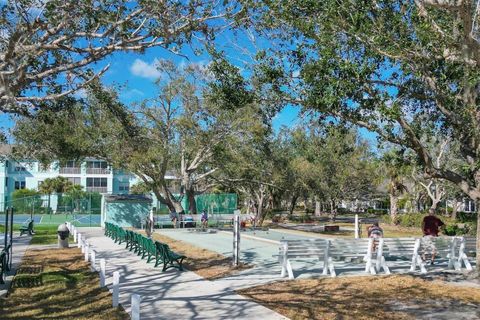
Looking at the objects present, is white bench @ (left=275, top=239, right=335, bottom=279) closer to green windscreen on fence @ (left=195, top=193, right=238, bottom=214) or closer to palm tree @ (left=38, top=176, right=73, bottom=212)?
green windscreen on fence @ (left=195, top=193, right=238, bottom=214)

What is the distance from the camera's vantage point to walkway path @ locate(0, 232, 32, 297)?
1194 centimetres

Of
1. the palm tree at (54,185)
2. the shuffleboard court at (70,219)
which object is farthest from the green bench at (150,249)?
the palm tree at (54,185)

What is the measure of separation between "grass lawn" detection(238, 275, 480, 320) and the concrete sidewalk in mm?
460

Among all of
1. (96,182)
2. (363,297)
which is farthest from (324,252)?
(96,182)

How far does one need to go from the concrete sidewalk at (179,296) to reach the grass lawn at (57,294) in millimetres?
481

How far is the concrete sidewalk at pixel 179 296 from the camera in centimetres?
880

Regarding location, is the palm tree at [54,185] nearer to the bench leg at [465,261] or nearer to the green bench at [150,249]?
the green bench at [150,249]

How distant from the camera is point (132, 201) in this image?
3372 cm

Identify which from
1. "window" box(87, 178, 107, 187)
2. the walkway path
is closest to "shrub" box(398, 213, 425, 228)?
the walkway path

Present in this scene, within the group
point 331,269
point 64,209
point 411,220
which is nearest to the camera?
point 331,269

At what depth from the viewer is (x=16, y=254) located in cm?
1839

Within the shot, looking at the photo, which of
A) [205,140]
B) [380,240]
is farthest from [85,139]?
[380,240]

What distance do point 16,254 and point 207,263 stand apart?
7.50m

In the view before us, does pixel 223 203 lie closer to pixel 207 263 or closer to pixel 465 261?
pixel 207 263
